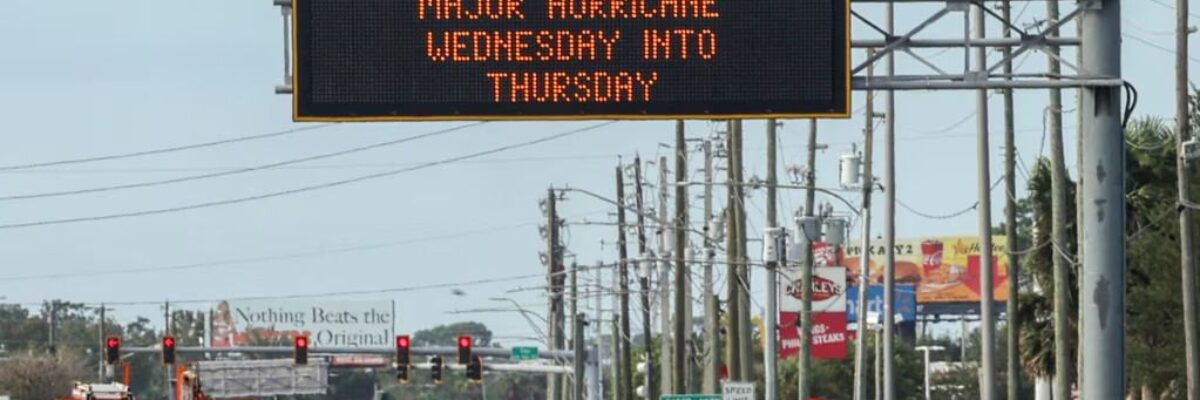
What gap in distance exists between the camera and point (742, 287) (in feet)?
178

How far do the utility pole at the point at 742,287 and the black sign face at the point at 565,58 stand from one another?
28184mm

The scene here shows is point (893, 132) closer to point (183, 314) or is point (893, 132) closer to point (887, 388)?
point (887, 388)

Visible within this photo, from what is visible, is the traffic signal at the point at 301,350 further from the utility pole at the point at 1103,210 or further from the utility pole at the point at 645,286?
the utility pole at the point at 1103,210

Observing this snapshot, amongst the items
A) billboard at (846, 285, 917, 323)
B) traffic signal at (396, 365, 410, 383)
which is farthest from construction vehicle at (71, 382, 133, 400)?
billboard at (846, 285, 917, 323)

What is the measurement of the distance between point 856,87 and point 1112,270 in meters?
3.62

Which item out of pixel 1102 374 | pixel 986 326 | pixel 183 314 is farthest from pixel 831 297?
pixel 183 314

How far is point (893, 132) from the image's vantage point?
56.2 m

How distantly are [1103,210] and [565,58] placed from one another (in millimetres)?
5738

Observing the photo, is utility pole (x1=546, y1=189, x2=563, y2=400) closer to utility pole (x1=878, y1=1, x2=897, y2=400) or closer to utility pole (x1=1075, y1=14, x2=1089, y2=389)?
utility pole (x1=878, y1=1, x2=897, y2=400)

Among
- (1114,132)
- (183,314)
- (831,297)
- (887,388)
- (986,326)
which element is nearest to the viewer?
(1114,132)

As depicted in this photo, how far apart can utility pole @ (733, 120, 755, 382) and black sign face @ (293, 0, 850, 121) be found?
28.2m

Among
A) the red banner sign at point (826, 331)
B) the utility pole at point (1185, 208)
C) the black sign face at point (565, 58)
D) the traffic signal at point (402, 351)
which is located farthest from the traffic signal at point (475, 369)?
the black sign face at point (565, 58)

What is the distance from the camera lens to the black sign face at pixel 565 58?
2438 centimetres

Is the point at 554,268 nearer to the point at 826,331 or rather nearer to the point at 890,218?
the point at 826,331
